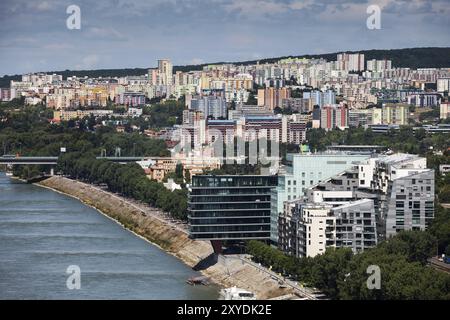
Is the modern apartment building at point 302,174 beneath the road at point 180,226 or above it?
above

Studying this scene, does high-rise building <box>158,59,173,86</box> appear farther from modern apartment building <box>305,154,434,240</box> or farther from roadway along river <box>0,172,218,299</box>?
modern apartment building <box>305,154,434,240</box>

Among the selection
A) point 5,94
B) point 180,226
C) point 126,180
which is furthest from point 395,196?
point 5,94

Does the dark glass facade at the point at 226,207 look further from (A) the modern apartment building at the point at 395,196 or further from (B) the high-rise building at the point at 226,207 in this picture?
(A) the modern apartment building at the point at 395,196

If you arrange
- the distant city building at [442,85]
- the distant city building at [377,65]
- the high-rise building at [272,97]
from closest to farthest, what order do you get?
the high-rise building at [272,97] → the distant city building at [442,85] → the distant city building at [377,65]

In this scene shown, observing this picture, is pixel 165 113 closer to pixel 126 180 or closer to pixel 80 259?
pixel 126 180

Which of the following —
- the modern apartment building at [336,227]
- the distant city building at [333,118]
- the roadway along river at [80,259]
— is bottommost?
the roadway along river at [80,259]

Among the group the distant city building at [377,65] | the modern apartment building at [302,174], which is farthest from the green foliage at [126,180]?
the distant city building at [377,65]
